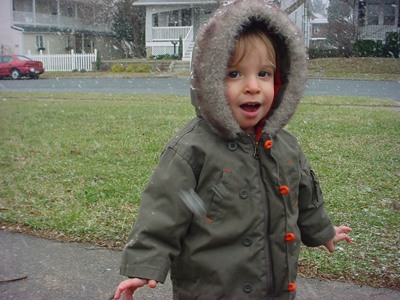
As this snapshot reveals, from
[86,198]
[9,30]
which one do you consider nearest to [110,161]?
[86,198]

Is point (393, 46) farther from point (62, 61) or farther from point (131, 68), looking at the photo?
point (62, 61)

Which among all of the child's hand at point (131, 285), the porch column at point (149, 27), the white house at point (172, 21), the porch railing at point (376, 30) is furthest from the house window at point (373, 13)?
the child's hand at point (131, 285)

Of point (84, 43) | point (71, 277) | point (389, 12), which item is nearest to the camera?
point (71, 277)

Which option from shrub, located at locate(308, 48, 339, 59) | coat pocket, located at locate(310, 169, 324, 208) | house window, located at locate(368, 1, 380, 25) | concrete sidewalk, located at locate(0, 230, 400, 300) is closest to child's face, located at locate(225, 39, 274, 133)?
coat pocket, located at locate(310, 169, 324, 208)

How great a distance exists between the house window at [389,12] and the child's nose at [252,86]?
120 feet

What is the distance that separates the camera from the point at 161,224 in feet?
5.59

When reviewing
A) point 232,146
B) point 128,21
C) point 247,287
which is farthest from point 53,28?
point 247,287

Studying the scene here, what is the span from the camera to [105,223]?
3430mm

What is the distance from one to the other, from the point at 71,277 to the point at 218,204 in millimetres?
1460

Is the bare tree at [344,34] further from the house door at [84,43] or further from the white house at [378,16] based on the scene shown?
the house door at [84,43]

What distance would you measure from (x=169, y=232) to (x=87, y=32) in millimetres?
39324

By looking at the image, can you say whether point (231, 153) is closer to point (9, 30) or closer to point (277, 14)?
point (277, 14)

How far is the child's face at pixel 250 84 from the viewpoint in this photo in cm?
186

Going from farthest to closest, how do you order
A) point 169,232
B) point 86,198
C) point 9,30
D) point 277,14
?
point 9,30
point 86,198
point 277,14
point 169,232
